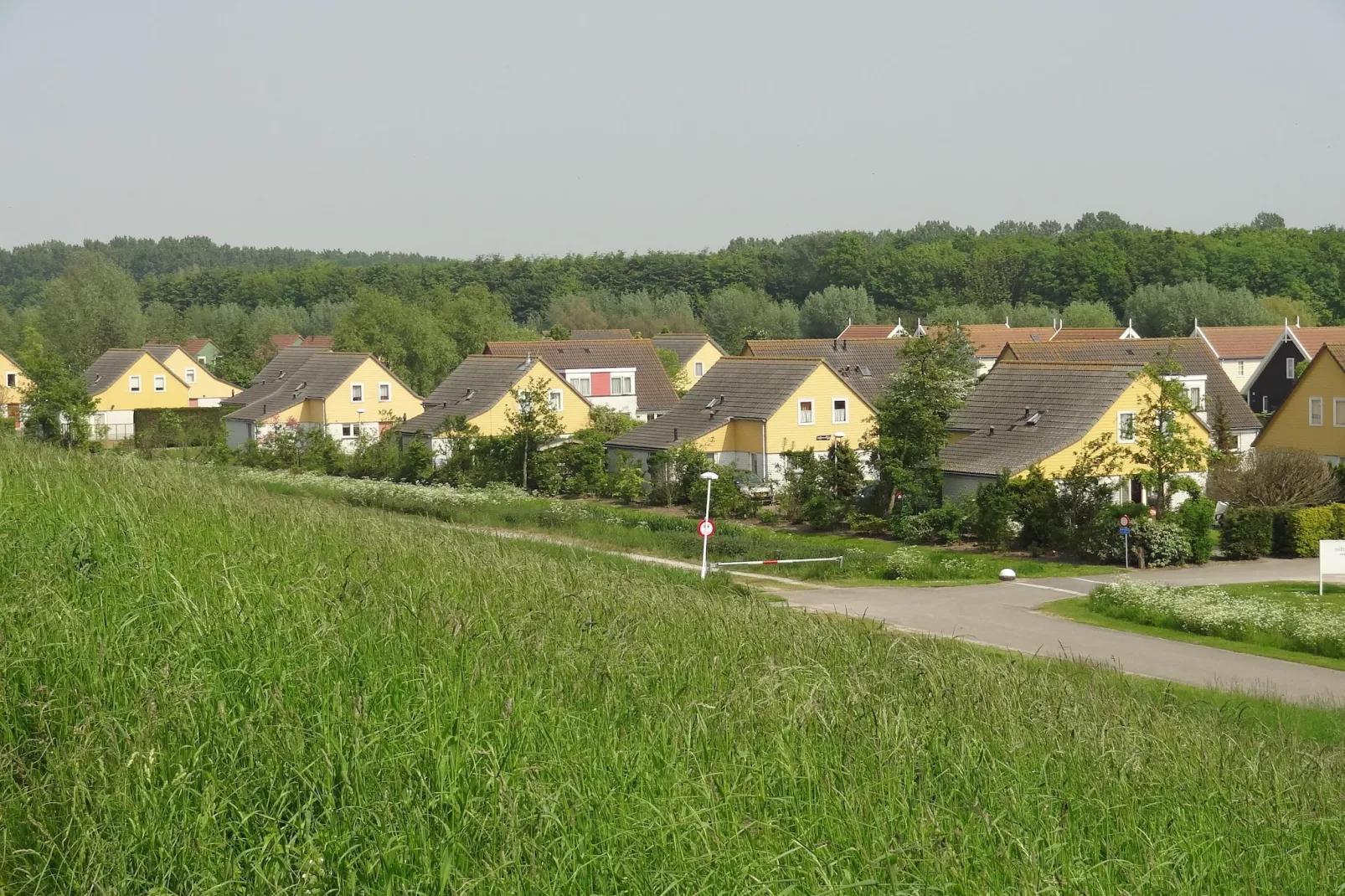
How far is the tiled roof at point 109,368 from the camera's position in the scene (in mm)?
80000

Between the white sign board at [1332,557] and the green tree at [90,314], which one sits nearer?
the white sign board at [1332,557]

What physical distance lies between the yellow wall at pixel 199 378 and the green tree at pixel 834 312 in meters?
54.9

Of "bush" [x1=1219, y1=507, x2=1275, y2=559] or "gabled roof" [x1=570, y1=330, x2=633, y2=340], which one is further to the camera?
"gabled roof" [x1=570, y1=330, x2=633, y2=340]

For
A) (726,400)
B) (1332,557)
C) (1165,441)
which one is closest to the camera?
(1332,557)

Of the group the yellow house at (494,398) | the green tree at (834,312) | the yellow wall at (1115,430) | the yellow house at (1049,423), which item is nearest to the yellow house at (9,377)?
the yellow house at (494,398)

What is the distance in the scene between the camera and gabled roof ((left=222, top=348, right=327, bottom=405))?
242 ft

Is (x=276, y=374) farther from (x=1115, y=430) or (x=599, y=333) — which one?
(x=1115, y=430)

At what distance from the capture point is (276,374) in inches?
3054

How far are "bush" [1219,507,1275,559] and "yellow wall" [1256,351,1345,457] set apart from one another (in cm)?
799

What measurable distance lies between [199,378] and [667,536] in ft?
213

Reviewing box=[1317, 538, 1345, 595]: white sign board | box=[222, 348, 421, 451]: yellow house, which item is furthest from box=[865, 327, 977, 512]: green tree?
box=[222, 348, 421, 451]: yellow house

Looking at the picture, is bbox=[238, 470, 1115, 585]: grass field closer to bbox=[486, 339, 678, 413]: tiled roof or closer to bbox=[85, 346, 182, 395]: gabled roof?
bbox=[486, 339, 678, 413]: tiled roof

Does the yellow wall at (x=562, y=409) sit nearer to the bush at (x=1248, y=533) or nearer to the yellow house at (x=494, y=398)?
the yellow house at (x=494, y=398)

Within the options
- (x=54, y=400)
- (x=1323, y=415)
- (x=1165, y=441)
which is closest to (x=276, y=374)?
(x=54, y=400)
